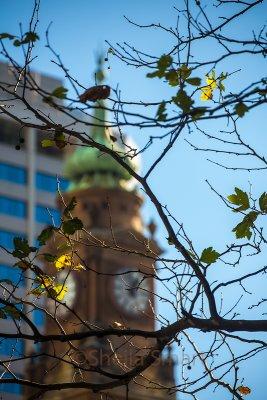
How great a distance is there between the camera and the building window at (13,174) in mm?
68125

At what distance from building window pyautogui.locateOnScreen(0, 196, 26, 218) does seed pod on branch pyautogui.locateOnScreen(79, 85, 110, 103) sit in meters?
60.7

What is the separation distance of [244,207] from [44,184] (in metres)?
63.0

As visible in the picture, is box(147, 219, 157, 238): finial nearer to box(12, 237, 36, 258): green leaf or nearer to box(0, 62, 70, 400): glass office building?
box(0, 62, 70, 400): glass office building

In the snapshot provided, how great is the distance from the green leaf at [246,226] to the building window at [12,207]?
197ft

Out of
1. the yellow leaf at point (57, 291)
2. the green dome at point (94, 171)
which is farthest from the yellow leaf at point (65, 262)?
the green dome at point (94, 171)

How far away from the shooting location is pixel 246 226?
7.16m

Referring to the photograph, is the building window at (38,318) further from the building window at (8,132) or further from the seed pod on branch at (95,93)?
the seed pod on branch at (95,93)

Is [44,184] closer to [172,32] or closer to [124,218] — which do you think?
[124,218]

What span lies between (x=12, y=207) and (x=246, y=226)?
60691 mm

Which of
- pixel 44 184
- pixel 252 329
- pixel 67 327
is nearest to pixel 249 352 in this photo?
pixel 252 329

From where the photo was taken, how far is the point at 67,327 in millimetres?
41844

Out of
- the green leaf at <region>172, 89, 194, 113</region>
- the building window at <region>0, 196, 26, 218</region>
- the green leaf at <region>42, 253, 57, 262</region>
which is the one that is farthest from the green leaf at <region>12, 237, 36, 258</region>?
the building window at <region>0, 196, 26, 218</region>

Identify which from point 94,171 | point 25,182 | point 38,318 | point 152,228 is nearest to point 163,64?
point 152,228

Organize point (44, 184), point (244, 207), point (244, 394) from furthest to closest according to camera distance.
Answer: point (44, 184)
point (244, 394)
point (244, 207)
